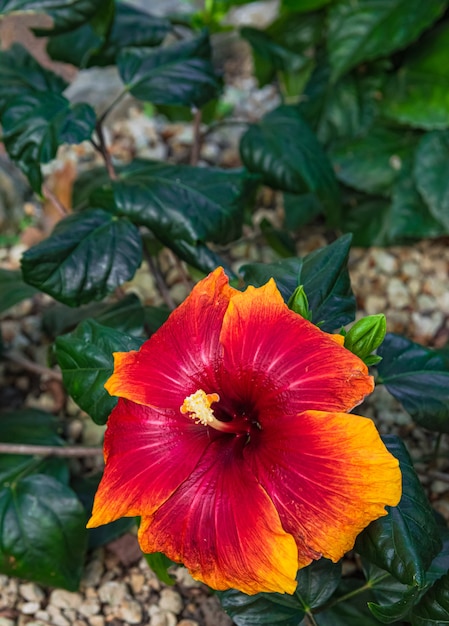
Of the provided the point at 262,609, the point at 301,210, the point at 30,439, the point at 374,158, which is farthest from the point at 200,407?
the point at 374,158

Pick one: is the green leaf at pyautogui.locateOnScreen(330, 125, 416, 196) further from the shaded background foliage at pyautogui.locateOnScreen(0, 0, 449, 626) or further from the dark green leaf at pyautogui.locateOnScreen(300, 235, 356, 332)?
the dark green leaf at pyautogui.locateOnScreen(300, 235, 356, 332)

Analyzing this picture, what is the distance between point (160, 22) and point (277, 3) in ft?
3.84

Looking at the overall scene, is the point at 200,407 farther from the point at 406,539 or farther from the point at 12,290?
the point at 12,290

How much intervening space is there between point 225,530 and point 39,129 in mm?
861

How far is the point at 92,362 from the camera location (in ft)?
3.87

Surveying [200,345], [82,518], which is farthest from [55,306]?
[200,345]

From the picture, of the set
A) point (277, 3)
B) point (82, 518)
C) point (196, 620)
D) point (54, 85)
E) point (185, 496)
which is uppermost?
point (54, 85)

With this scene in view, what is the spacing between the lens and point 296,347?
0.94 m

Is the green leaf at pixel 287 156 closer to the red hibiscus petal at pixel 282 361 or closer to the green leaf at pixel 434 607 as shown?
the red hibiscus petal at pixel 282 361

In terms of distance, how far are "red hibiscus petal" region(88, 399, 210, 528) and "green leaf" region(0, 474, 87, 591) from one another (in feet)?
1.66

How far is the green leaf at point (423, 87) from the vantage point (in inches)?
82.0

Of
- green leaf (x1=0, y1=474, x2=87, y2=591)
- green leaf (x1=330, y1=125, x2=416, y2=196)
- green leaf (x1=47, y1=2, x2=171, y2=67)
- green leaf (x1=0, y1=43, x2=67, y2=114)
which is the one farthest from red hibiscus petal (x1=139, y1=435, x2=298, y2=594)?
green leaf (x1=330, y1=125, x2=416, y2=196)

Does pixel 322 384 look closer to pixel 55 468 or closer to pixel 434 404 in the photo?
pixel 434 404

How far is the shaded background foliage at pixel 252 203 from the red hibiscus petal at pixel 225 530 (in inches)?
7.1
